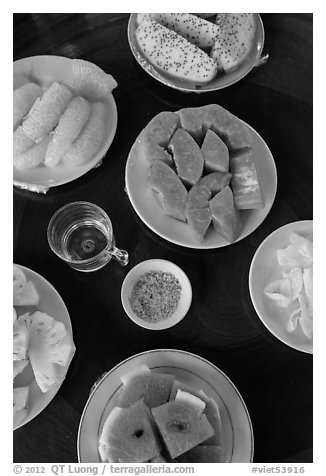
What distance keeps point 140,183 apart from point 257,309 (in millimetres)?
496

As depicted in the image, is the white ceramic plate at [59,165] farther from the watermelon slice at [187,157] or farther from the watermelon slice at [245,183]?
the watermelon slice at [245,183]

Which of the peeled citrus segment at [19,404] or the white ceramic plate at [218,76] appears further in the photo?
the white ceramic plate at [218,76]

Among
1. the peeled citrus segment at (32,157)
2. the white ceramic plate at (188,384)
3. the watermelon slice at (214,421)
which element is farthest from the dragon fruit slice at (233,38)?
the watermelon slice at (214,421)

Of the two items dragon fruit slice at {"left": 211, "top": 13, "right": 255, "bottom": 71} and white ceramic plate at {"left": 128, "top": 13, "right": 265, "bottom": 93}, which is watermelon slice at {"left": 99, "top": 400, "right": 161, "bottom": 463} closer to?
white ceramic plate at {"left": 128, "top": 13, "right": 265, "bottom": 93}

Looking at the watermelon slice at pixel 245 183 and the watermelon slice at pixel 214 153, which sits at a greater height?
the watermelon slice at pixel 214 153

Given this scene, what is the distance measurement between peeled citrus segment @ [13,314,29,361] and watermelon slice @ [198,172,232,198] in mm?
631

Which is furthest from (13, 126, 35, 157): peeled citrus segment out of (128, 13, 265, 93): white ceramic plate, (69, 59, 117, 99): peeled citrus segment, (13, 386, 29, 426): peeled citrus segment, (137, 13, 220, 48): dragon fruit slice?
(13, 386, 29, 426): peeled citrus segment

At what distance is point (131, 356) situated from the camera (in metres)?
1.38

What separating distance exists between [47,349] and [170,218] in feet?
1.64

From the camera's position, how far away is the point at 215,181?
1454mm

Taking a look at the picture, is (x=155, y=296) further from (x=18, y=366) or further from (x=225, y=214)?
(x=18, y=366)

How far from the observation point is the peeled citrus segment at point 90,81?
5.10 feet

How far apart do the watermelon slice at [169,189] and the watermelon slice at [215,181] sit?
0.07m

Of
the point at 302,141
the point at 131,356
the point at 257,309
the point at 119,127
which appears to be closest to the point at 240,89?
the point at 302,141
